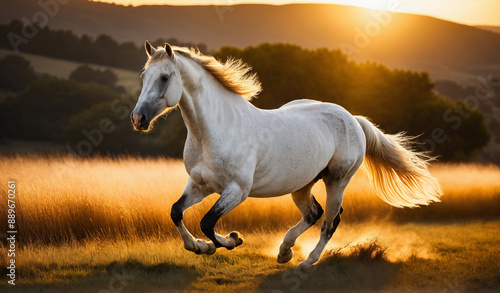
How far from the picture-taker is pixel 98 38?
47094mm

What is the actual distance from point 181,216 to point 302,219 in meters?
1.81

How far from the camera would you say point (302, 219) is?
6.59 m

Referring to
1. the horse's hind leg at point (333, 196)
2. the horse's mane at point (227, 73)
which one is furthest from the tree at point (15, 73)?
the horse's mane at point (227, 73)

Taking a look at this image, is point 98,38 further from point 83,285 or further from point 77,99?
point 83,285

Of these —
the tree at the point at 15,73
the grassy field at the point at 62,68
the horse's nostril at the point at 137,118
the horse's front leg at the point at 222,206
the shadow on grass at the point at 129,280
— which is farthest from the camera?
the grassy field at the point at 62,68

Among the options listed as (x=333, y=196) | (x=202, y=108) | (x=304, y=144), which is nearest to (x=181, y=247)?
(x=333, y=196)

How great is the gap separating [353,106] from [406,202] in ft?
59.1

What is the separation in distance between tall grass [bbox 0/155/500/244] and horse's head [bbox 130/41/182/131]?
10.9 feet

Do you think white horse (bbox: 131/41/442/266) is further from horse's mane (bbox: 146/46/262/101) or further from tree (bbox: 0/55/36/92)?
tree (bbox: 0/55/36/92)

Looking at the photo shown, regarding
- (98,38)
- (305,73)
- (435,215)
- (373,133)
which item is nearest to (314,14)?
(98,38)

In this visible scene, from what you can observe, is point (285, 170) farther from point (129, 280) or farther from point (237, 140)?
point (129, 280)

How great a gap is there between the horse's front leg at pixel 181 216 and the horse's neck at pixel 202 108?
55cm

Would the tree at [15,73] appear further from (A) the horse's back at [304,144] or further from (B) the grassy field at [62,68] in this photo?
(A) the horse's back at [304,144]

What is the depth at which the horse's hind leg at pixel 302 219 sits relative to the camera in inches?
251
